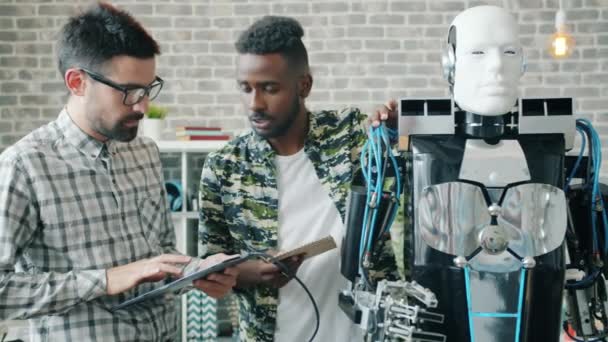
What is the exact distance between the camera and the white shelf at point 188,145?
3354mm

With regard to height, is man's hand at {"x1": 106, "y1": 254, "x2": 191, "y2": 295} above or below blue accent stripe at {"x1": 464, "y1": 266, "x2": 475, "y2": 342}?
above

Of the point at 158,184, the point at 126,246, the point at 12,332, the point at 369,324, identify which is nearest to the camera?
the point at 369,324

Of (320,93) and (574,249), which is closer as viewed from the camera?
(574,249)

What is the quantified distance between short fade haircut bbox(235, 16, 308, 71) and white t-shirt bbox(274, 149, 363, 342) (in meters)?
0.28

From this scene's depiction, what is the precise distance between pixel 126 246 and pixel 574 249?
1.04 m

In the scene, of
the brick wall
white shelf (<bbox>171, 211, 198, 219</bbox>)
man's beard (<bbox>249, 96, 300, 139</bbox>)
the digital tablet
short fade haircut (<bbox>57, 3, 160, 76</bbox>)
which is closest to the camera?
the digital tablet

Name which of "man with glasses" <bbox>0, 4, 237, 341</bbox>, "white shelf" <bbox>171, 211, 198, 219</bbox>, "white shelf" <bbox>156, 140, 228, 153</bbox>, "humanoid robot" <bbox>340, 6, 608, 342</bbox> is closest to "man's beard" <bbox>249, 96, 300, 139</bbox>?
"man with glasses" <bbox>0, 4, 237, 341</bbox>

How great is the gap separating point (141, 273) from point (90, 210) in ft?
0.68

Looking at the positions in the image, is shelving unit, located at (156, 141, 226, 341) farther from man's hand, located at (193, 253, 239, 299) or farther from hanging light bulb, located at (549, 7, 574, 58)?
man's hand, located at (193, 253, 239, 299)

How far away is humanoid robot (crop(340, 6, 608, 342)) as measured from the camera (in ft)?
4.51

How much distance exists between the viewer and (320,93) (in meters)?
3.80

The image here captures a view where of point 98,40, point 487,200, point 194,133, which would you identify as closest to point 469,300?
point 487,200

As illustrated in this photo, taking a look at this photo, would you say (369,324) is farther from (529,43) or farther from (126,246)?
(529,43)

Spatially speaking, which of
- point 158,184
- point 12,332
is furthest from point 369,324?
point 12,332
